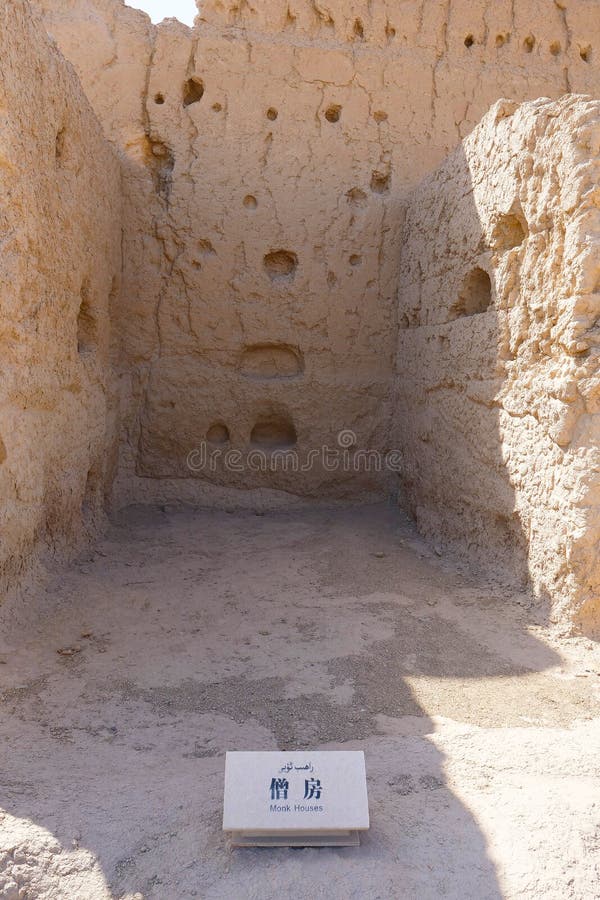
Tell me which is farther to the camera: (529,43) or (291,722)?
(529,43)

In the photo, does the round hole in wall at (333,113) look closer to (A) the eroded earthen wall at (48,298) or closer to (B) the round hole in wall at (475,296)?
(A) the eroded earthen wall at (48,298)

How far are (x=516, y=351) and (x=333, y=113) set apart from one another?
3.40m

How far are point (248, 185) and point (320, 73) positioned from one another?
1.21m

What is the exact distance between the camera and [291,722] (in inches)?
109

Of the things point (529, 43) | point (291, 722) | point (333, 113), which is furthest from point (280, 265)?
point (291, 722)

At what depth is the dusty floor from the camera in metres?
1.91

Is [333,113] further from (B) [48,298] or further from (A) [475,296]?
(B) [48,298]

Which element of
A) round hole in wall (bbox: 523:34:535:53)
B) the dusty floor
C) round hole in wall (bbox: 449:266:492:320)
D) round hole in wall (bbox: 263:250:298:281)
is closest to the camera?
the dusty floor

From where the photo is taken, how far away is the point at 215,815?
82.0 inches

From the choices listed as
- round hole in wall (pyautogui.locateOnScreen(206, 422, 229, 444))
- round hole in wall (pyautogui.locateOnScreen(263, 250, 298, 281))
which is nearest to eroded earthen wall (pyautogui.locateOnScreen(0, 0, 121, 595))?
round hole in wall (pyautogui.locateOnScreen(206, 422, 229, 444))

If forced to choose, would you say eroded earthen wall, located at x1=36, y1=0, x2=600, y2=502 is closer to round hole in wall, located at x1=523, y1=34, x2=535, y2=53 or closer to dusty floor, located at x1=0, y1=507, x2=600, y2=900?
round hole in wall, located at x1=523, y1=34, x2=535, y2=53

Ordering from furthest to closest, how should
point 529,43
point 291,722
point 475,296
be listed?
point 529,43, point 475,296, point 291,722

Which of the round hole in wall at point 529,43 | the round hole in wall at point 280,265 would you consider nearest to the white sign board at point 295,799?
the round hole in wall at point 280,265

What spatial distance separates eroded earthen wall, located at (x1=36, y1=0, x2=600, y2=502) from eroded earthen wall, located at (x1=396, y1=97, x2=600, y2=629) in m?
0.78
